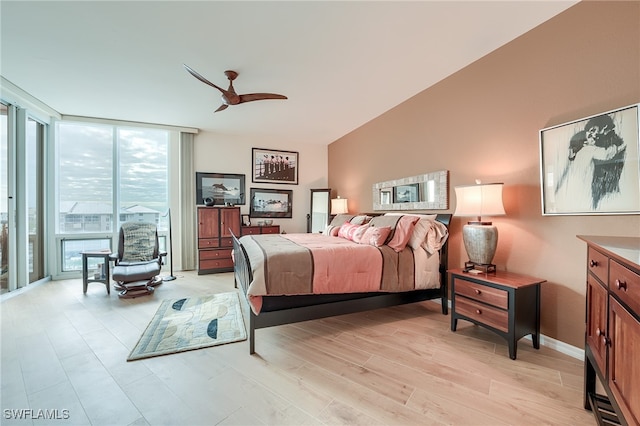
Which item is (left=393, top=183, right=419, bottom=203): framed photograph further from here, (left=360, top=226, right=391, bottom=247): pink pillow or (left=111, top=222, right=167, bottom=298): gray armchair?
(left=111, top=222, right=167, bottom=298): gray armchair

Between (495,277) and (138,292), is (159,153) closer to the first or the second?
(138,292)

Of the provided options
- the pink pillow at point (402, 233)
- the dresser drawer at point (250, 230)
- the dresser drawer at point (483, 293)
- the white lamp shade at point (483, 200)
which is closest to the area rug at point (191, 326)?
the pink pillow at point (402, 233)

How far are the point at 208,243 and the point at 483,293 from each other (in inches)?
176

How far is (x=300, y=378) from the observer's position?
1810mm

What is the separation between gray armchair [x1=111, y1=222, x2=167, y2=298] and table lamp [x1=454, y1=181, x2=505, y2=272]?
13.3ft

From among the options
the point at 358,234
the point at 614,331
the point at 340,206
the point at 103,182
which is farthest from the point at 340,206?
the point at 103,182

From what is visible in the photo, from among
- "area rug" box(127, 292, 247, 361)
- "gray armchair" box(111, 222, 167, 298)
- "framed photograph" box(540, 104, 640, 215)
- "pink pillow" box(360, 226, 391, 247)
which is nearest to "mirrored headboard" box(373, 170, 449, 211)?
"pink pillow" box(360, 226, 391, 247)

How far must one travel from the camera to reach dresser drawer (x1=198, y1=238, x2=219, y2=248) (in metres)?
4.85

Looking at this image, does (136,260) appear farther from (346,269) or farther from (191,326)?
(346,269)

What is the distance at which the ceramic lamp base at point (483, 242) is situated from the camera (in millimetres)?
2398

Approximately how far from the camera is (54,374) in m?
1.84

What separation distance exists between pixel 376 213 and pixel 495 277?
7.75 ft

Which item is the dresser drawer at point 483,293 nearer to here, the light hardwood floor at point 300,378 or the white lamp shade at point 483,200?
the light hardwood floor at point 300,378

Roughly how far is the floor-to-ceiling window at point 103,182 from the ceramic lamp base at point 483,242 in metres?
5.30
